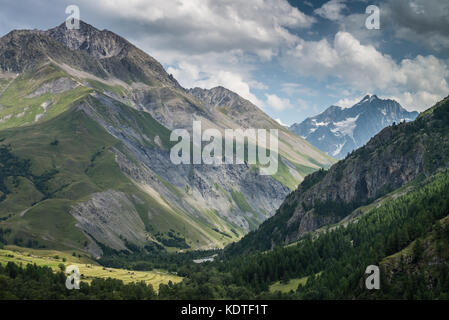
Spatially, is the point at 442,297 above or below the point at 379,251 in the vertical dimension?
below
